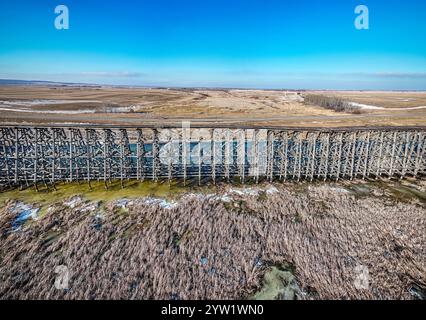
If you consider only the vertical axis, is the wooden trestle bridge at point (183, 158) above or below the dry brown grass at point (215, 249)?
above

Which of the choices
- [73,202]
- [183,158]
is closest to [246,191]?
[183,158]

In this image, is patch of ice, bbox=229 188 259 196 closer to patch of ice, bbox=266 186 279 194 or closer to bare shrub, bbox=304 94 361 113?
patch of ice, bbox=266 186 279 194

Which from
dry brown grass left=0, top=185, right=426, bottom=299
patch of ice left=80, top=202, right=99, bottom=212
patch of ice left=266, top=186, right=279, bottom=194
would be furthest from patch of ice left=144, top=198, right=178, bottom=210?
patch of ice left=266, top=186, right=279, bottom=194

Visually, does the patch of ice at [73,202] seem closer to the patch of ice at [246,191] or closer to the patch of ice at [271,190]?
the patch of ice at [246,191]

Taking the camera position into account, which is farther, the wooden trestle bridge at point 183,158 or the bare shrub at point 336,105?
the bare shrub at point 336,105

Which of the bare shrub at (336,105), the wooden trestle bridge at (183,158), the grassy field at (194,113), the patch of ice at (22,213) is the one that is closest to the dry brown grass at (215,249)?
the patch of ice at (22,213)

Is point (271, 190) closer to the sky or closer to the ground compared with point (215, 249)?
closer to the sky

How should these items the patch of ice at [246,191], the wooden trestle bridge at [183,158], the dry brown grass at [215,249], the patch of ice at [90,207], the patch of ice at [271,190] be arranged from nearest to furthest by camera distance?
1. the dry brown grass at [215,249]
2. the patch of ice at [90,207]
3. the patch of ice at [246,191]
4. the patch of ice at [271,190]
5. the wooden trestle bridge at [183,158]

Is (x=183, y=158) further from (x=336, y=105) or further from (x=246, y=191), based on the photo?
(x=336, y=105)

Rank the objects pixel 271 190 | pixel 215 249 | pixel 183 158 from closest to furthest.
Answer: pixel 215 249
pixel 271 190
pixel 183 158
